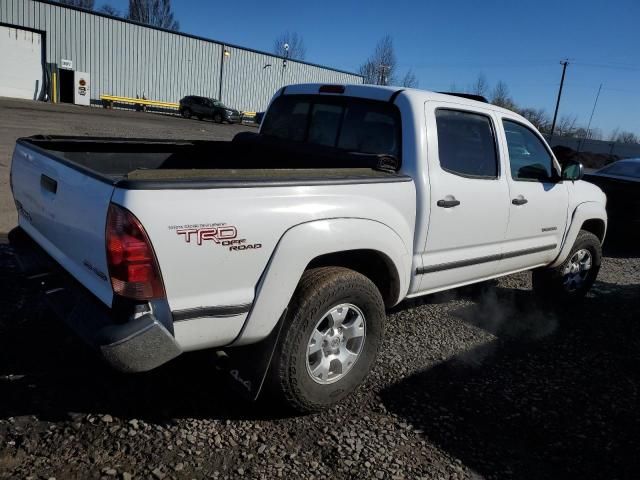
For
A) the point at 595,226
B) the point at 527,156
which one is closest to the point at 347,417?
the point at 527,156

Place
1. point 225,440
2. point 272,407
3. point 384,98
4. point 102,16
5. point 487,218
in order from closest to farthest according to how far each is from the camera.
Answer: point 225,440 → point 272,407 → point 384,98 → point 487,218 → point 102,16

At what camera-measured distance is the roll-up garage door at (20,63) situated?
34625 millimetres

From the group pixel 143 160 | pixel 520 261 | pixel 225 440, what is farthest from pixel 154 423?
pixel 520 261

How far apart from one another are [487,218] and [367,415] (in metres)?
1.78

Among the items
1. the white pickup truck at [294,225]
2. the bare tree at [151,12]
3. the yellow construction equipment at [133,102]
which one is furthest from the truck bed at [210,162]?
the bare tree at [151,12]

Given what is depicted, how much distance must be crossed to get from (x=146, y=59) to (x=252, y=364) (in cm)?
4301

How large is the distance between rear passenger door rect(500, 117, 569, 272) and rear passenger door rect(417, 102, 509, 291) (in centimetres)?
19

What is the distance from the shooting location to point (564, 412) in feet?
11.4

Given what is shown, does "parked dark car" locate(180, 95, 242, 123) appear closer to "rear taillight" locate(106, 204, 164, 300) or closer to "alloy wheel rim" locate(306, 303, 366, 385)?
"alloy wheel rim" locate(306, 303, 366, 385)

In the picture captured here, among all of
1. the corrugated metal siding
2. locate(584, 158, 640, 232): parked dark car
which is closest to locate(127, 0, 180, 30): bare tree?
the corrugated metal siding

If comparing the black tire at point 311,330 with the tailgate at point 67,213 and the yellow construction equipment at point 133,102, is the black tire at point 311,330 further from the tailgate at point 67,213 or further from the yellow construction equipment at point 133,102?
A: the yellow construction equipment at point 133,102

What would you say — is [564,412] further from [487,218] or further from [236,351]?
[236,351]

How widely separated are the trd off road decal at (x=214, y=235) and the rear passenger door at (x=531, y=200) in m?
2.59

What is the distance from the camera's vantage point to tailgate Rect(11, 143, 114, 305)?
242 centimetres
